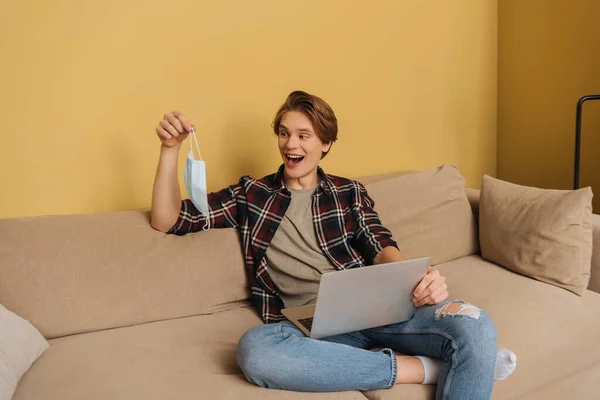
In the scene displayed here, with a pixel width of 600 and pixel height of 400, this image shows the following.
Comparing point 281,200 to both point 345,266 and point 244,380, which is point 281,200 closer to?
point 345,266

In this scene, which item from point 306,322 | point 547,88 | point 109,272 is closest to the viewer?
point 306,322

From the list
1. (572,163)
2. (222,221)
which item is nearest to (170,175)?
(222,221)

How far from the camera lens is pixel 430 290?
1.46 m

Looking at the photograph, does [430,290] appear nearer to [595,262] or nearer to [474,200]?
[595,262]

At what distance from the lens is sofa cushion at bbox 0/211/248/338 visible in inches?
62.4

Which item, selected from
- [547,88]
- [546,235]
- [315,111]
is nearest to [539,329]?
[546,235]

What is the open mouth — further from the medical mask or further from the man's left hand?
the man's left hand

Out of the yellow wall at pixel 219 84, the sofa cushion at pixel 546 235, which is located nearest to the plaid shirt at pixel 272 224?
the yellow wall at pixel 219 84

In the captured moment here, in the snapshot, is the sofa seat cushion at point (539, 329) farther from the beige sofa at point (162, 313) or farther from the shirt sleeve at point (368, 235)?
the shirt sleeve at point (368, 235)

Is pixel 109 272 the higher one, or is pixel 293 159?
pixel 293 159

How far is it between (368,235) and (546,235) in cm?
61

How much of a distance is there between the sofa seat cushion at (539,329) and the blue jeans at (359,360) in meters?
0.19

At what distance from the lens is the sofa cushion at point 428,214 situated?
211 cm

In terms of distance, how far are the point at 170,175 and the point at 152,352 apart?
1.59 feet
